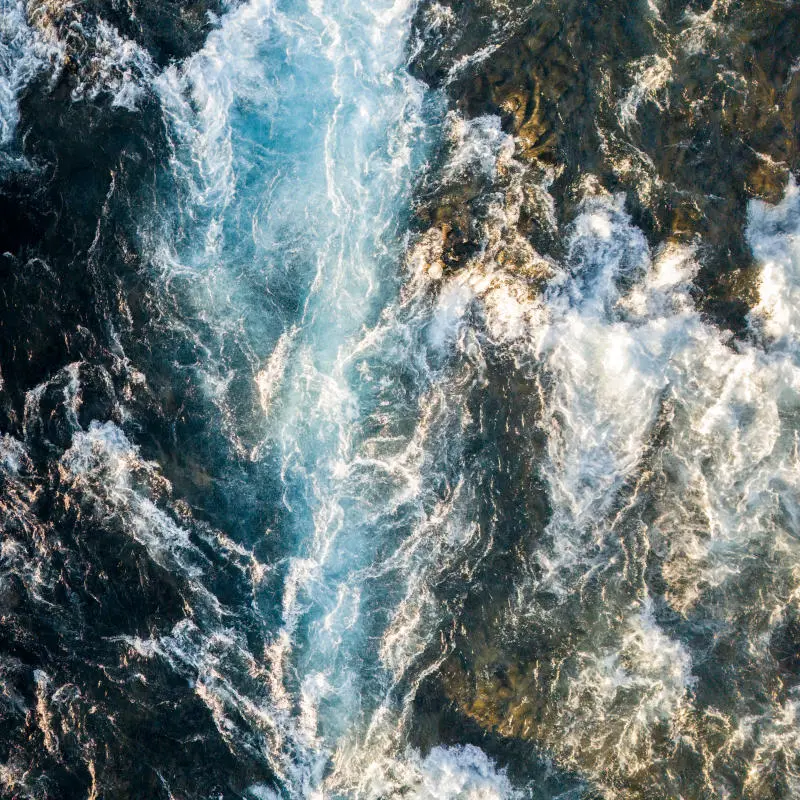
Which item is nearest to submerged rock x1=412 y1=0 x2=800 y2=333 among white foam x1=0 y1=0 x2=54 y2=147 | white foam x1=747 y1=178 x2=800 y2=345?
white foam x1=747 y1=178 x2=800 y2=345

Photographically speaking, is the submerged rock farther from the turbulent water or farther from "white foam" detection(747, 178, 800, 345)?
"white foam" detection(747, 178, 800, 345)

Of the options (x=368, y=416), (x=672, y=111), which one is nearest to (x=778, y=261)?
(x=672, y=111)

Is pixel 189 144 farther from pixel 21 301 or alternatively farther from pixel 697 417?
pixel 697 417

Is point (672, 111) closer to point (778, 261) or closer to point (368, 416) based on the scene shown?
point (778, 261)

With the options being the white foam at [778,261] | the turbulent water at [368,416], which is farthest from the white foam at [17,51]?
the white foam at [778,261]

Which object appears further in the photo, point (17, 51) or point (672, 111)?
point (17, 51)

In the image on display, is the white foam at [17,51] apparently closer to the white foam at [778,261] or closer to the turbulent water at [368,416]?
the turbulent water at [368,416]

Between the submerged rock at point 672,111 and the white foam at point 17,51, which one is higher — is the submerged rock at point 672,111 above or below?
above

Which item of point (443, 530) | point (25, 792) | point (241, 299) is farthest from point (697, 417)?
point (25, 792)
